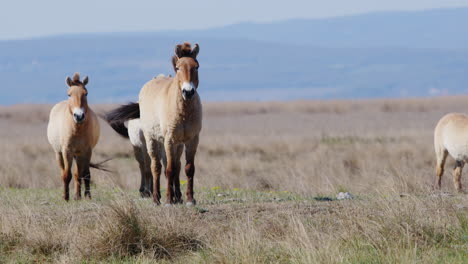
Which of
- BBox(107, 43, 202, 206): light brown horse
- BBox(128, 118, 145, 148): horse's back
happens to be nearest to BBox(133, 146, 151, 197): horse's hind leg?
BBox(128, 118, 145, 148): horse's back

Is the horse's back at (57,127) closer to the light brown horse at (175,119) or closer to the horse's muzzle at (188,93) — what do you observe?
the light brown horse at (175,119)

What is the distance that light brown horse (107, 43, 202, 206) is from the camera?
988cm

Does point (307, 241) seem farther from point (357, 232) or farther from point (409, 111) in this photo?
point (409, 111)

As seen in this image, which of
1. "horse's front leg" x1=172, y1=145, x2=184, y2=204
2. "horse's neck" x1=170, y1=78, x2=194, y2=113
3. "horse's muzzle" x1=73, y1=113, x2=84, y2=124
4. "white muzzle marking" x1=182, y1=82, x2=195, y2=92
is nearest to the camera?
"white muzzle marking" x1=182, y1=82, x2=195, y2=92

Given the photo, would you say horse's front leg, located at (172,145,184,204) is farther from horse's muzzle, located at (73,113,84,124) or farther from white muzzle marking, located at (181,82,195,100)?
horse's muzzle, located at (73,113,84,124)

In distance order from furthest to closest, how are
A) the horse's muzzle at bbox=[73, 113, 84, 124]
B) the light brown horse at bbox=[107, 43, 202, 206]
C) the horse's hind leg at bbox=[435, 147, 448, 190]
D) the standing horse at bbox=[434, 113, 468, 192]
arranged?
the horse's hind leg at bbox=[435, 147, 448, 190]
the standing horse at bbox=[434, 113, 468, 192]
the horse's muzzle at bbox=[73, 113, 84, 124]
the light brown horse at bbox=[107, 43, 202, 206]

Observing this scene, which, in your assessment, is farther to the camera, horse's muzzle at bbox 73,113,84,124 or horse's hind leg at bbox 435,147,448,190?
horse's hind leg at bbox 435,147,448,190

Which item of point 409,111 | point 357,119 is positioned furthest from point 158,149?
point 409,111

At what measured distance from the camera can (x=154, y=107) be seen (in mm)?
10750

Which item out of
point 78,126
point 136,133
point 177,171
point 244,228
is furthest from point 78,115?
point 244,228

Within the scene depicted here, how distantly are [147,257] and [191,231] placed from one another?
64 centimetres

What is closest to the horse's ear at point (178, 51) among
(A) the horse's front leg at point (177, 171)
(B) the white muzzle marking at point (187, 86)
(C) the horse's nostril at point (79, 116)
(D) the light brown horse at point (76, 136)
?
(B) the white muzzle marking at point (187, 86)

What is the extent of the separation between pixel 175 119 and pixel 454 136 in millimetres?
6795

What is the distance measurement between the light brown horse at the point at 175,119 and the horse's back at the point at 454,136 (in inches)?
240
